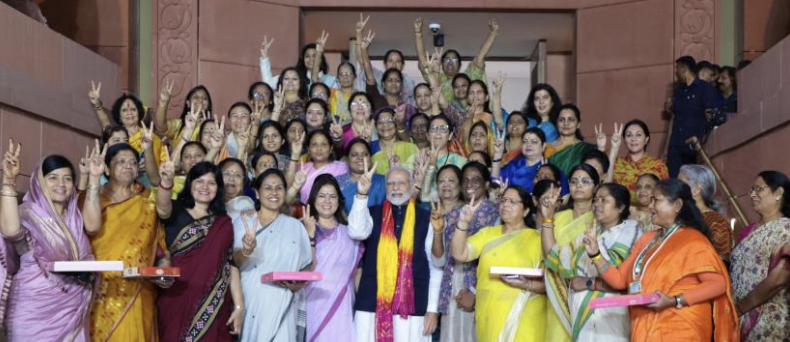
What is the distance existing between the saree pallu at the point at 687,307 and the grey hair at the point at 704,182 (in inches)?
35.0

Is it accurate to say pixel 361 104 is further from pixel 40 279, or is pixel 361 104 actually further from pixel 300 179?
pixel 40 279

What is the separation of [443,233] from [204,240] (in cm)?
126

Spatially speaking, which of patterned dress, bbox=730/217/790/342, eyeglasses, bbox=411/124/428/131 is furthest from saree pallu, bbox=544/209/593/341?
eyeglasses, bbox=411/124/428/131

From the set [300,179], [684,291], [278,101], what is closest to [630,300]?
[684,291]

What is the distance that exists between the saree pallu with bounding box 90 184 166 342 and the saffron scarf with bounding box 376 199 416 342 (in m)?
1.24

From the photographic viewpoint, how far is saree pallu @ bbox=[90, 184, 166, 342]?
5219 millimetres

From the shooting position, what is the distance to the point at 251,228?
18.8 ft

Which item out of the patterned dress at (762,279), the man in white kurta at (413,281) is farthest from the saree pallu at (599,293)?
the man in white kurta at (413,281)

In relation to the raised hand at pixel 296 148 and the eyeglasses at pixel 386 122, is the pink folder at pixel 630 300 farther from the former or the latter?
the eyeglasses at pixel 386 122

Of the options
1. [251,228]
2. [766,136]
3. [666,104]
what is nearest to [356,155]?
[251,228]

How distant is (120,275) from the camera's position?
17.2 feet

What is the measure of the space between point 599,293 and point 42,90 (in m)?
3.64

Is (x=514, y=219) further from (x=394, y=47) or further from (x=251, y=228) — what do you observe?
(x=394, y=47)

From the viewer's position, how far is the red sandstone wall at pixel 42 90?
641cm
